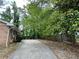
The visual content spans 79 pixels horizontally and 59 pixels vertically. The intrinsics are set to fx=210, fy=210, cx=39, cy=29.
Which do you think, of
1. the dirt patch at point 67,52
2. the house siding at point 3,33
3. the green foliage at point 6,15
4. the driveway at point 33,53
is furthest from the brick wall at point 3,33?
the green foliage at point 6,15

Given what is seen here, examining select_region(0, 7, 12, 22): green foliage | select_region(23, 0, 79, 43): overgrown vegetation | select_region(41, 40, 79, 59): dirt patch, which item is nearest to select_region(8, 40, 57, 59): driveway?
select_region(41, 40, 79, 59): dirt patch

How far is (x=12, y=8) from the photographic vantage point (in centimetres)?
6372

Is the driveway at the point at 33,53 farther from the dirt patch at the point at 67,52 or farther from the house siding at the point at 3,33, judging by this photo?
the house siding at the point at 3,33

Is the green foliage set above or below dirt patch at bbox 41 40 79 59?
above

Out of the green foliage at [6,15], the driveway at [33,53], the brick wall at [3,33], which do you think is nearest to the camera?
the driveway at [33,53]

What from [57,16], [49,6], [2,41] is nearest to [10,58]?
[57,16]

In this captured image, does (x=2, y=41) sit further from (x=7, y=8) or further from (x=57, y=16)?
(x=7, y=8)

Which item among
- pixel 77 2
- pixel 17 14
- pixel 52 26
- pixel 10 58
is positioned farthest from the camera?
pixel 17 14

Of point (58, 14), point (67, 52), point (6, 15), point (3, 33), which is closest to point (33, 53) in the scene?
point (67, 52)

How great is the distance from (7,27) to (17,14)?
119 feet

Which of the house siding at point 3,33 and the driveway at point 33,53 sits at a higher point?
the house siding at point 3,33

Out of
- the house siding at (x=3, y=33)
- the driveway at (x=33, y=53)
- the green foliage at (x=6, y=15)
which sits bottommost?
the driveway at (x=33, y=53)

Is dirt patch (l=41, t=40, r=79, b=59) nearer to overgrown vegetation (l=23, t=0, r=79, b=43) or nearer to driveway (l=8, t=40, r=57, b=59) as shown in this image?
driveway (l=8, t=40, r=57, b=59)

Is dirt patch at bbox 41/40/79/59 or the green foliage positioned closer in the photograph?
dirt patch at bbox 41/40/79/59
